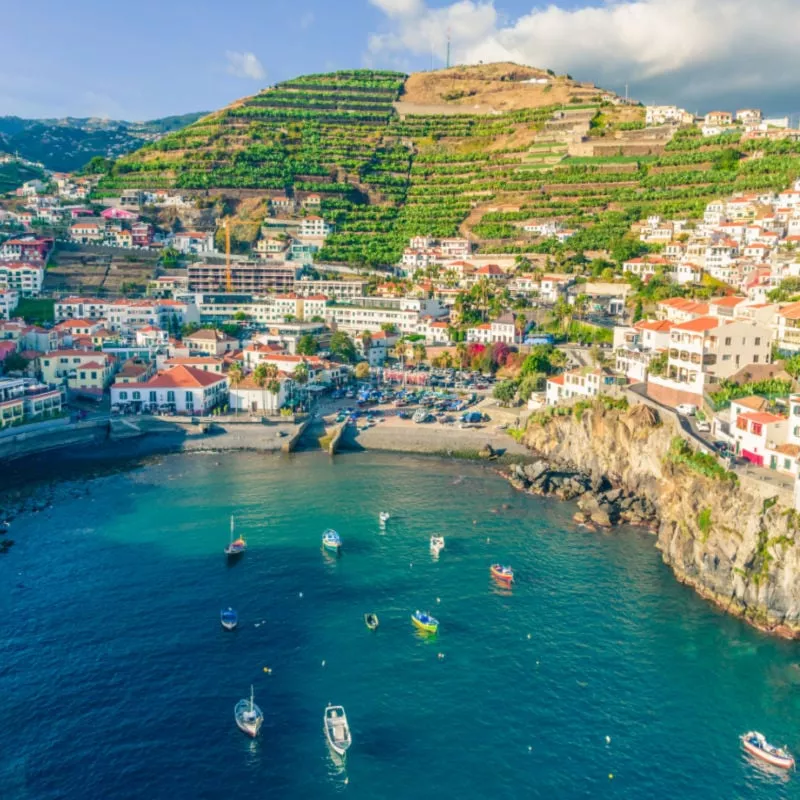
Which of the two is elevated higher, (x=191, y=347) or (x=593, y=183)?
(x=593, y=183)

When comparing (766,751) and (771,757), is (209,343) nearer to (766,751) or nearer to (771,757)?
(766,751)

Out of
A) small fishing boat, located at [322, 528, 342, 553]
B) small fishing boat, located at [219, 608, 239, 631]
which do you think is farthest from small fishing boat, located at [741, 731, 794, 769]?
small fishing boat, located at [322, 528, 342, 553]

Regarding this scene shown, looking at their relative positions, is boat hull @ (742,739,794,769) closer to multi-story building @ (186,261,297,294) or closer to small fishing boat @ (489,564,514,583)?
small fishing boat @ (489,564,514,583)

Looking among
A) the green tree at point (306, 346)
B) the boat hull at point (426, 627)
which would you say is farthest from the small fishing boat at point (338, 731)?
the green tree at point (306, 346)

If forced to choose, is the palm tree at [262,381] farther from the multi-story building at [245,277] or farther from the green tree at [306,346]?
the multi-story building at [245,277]

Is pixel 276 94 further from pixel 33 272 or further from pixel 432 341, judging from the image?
pixel 432 341

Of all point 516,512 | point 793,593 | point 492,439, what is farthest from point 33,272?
point 793,593
